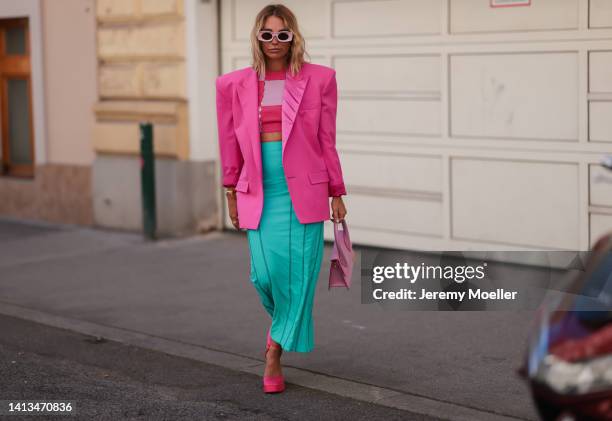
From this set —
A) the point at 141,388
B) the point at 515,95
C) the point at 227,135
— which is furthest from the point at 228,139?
the point at 515,95

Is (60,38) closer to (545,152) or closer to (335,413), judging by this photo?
(545,152)

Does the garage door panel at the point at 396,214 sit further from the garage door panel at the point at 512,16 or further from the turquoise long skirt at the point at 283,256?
the turquoise long skirt at the point at 283,256

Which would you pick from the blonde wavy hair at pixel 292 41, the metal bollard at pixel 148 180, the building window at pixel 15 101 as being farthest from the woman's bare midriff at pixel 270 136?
the building window at pixel 15 101

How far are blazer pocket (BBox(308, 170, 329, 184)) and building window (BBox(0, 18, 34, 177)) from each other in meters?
8.00

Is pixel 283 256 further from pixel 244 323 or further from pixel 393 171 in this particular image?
pixel 393 171

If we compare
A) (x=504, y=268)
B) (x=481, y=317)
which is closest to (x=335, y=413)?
(x=481, y=317)

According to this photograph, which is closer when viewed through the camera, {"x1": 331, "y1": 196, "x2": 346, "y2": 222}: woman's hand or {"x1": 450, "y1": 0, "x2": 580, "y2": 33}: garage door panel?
{"x1": 331, "y1": 196, "x2": 346, "y2": 222}: woman's hand

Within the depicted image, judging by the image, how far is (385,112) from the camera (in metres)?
9.94

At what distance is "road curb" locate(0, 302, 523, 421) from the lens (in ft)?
18.8

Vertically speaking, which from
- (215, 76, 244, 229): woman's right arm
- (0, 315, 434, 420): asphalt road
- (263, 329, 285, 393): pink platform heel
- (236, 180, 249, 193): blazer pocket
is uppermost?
(215, 76, 244, 229): woman's right arm

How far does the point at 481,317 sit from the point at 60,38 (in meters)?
6.48

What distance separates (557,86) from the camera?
8625 mm

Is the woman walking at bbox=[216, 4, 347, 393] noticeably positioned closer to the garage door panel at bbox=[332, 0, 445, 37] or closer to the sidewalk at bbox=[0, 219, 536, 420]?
the sidewalk at bbox=[0, 219, 536, 420]

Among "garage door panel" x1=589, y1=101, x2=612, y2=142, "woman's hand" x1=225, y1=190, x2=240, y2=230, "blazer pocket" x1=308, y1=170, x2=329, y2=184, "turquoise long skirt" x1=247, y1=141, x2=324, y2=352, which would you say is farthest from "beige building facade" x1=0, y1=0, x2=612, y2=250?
"woman's hand" x1=225, y1=190, x2=240, y2=230
